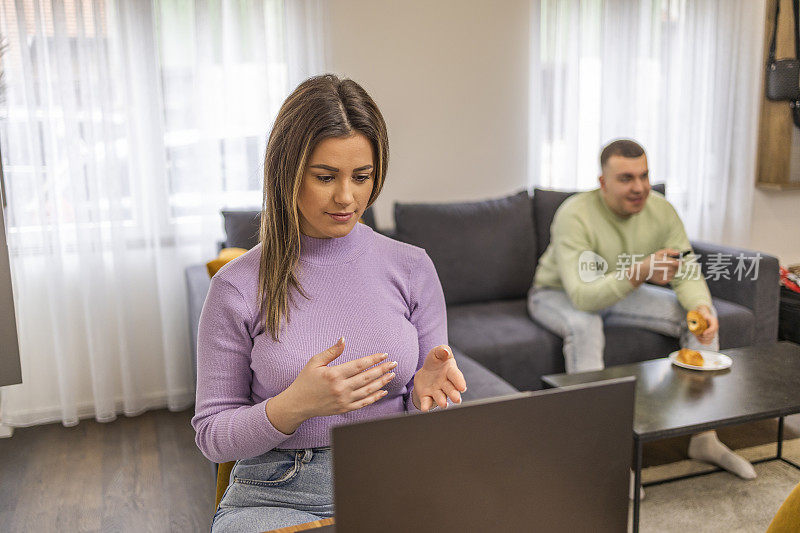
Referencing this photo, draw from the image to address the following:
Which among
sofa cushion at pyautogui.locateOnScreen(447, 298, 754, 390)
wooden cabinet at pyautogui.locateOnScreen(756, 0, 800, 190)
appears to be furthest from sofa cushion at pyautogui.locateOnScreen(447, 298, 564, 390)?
wooden cabinet at pyautogui.locateOnScreen(756, 0, 800, 190)

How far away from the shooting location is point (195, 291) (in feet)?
8.33

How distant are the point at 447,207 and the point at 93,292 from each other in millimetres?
1530

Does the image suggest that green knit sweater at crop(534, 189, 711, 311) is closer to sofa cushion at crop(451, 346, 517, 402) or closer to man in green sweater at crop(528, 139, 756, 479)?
man in green sweater at crop(528, 139, 756, 479)

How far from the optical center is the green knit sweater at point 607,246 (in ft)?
8.69

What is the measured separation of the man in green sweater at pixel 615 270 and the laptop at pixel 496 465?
197cm

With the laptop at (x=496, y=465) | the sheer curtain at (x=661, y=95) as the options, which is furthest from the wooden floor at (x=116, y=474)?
the laptop at (x=496, y=465)

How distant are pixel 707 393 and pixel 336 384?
149 cm

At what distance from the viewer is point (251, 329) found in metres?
1.22

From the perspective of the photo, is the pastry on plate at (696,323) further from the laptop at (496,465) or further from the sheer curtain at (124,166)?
the laptop at (496,465)

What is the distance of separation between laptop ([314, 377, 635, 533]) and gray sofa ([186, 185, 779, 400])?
6.21ft

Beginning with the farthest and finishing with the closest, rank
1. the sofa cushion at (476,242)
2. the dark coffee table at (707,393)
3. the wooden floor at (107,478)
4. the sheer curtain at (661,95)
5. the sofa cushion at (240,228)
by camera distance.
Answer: the sheer curtain at (661,95) → the sofa cushion at (476,242) → the sofa cushion at (240,228) → the wooden floor at (107,478) → the dark coffee table at (707,393)

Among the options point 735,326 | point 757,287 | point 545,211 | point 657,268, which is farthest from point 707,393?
point 545,211

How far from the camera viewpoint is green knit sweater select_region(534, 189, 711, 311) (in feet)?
8.69

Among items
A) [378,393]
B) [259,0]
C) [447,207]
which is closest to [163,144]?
[259,0]
